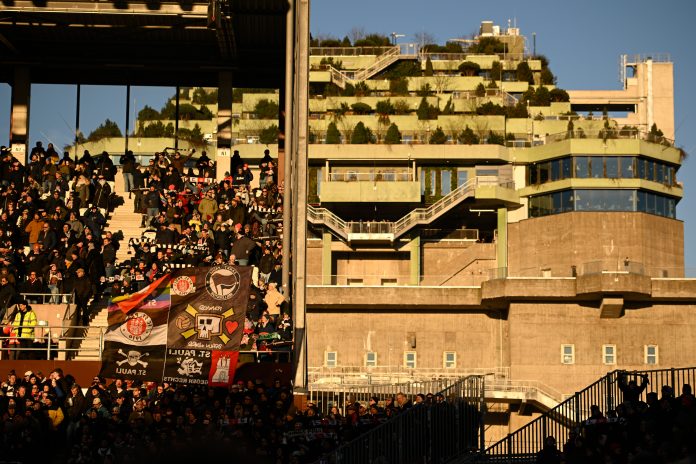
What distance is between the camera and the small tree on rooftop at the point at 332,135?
254 ft

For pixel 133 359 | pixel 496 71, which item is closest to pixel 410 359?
pixel 496 71

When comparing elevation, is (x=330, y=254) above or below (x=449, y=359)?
above

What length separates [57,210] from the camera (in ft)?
111

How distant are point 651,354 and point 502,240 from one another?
14.8 meters

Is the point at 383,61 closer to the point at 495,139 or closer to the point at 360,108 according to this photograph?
the point at 360,108

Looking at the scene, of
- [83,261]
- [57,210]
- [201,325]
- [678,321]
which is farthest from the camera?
[678,321]

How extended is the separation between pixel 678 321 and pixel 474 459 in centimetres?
4116

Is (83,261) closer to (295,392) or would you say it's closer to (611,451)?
(295,392)

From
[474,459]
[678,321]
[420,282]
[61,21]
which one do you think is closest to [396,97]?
[420,282]

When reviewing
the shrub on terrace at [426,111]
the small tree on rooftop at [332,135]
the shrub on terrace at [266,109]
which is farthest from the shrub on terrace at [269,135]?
the shrub on terrace at [426,111]

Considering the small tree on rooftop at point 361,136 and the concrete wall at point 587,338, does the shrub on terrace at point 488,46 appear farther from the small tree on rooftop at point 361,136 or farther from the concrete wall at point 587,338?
the concrete wall at point 587,338

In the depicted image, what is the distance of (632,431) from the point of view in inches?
732

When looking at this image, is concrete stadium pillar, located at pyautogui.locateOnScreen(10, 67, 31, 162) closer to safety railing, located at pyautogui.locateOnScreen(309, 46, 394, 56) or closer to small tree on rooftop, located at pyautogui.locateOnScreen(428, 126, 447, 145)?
small tree on rooftop, located at pyautogui.locateOnScreen(428, 126, 447, 145)

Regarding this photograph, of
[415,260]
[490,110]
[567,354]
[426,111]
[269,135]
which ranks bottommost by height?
[567,354]
